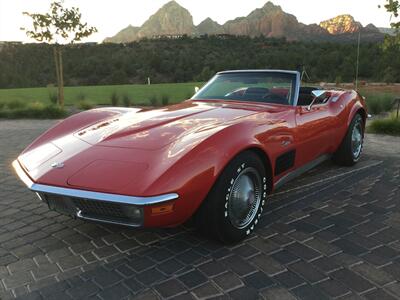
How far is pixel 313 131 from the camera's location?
395cm

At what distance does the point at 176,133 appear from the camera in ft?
9.72

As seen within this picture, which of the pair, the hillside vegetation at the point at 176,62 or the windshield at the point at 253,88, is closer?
the windshield at the point at 253,88

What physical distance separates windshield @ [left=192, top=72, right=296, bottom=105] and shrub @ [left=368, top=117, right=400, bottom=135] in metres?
4.65

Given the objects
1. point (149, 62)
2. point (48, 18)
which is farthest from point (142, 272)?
point (149, 62)

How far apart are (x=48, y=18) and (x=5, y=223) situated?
11772mm

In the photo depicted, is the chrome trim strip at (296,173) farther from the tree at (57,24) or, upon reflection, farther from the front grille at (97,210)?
the tree at (57,24)

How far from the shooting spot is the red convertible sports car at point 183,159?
2.46 metres

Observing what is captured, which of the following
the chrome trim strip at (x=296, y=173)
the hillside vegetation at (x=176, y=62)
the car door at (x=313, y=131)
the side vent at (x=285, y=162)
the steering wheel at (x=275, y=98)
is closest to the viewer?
the side vent at (x=285, y=162)

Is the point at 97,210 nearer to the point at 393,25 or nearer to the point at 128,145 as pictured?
the point at 128,145

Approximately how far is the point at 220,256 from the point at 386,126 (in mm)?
6489

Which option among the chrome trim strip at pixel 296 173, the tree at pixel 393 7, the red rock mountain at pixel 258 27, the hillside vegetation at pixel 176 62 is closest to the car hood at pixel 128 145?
the chrome trim strip at pixel 296 173

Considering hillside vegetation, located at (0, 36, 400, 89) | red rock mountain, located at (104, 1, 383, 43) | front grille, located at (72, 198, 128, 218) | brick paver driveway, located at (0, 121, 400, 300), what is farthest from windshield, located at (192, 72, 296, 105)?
hillside vegetation, located at (0, 36, 400, 89)

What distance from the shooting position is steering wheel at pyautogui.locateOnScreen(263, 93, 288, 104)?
13.0ft

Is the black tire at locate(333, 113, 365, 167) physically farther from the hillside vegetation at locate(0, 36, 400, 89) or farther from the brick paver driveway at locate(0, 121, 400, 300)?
the hillside vegetation at locate(0, 36, 400, 89)
